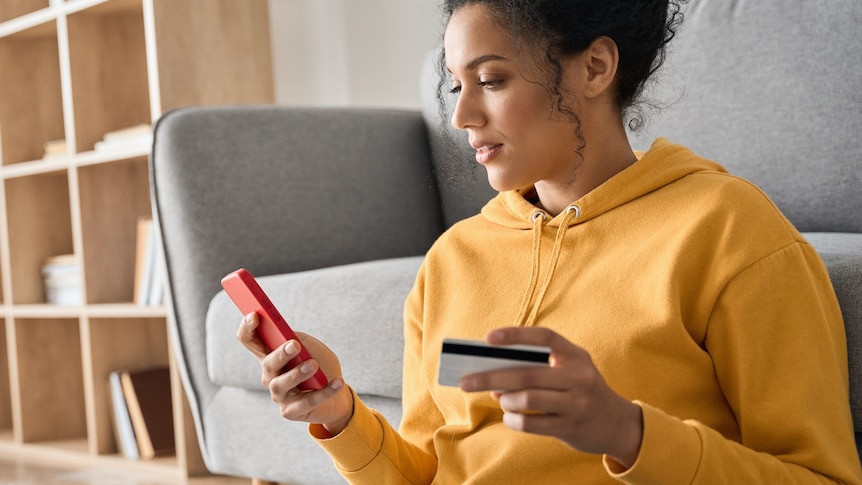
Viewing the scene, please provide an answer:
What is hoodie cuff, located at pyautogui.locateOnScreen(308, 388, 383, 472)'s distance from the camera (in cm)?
94

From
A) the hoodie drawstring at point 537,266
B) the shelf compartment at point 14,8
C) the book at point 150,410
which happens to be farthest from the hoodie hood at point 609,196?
the shelf compartment at point 14,8

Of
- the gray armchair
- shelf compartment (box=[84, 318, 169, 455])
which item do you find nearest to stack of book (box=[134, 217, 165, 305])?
shelf compartment (box=[84, 318, 169, 455])

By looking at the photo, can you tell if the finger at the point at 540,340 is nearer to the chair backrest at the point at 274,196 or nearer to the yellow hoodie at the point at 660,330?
the yellow hoodie at the point at 660,330

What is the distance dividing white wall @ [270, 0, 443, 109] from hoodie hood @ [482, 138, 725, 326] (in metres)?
1.70

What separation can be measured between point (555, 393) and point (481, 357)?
5 cm

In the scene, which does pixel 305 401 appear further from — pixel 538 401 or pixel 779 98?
pixel 779 98

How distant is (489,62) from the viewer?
901 millimetres

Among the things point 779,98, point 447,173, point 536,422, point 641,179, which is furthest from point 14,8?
point 536,422

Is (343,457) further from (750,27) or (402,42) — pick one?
(402,42)

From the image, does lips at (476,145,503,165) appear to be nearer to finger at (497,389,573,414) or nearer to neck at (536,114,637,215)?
neck at (536,114,637,215)

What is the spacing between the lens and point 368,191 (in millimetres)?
1924

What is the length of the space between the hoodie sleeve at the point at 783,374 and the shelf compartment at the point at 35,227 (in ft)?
8.38

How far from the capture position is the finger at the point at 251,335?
2.90ft

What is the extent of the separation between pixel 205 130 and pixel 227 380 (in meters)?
0.45
